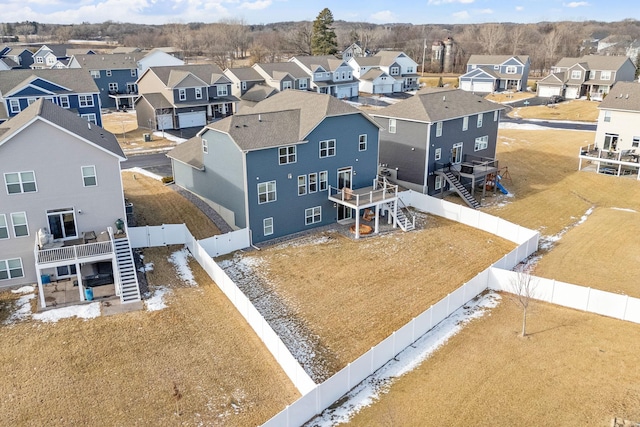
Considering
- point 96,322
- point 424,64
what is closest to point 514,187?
point 96,322

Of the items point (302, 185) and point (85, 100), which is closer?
point (302, 185)

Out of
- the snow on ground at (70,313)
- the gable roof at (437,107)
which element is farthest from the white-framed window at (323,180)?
the snow on ground at (70,313)

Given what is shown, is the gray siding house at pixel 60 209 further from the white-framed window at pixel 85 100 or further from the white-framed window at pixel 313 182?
the white-framed window at pixel 85 100

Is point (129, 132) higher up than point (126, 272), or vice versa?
point (129, 132)

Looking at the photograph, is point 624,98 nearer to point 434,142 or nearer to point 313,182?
point 434,142

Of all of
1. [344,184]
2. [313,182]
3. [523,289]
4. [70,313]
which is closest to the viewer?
[70,313]

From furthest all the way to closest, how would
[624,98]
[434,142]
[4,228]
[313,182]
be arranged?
[624,98]
[434,142]
[313,182]
[4,228]

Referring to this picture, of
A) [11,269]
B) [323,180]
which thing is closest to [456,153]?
[323,180]

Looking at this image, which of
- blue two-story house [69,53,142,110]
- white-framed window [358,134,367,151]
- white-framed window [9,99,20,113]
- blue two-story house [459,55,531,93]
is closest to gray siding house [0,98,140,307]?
white-framed window [358,134,367,151]

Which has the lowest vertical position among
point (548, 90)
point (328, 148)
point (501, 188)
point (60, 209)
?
point (501, 188)

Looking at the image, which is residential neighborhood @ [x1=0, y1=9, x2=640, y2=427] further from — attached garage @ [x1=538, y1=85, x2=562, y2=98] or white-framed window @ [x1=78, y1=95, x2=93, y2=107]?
attached garage @ [x1=538, y1=85, x2=562, y2=98]
